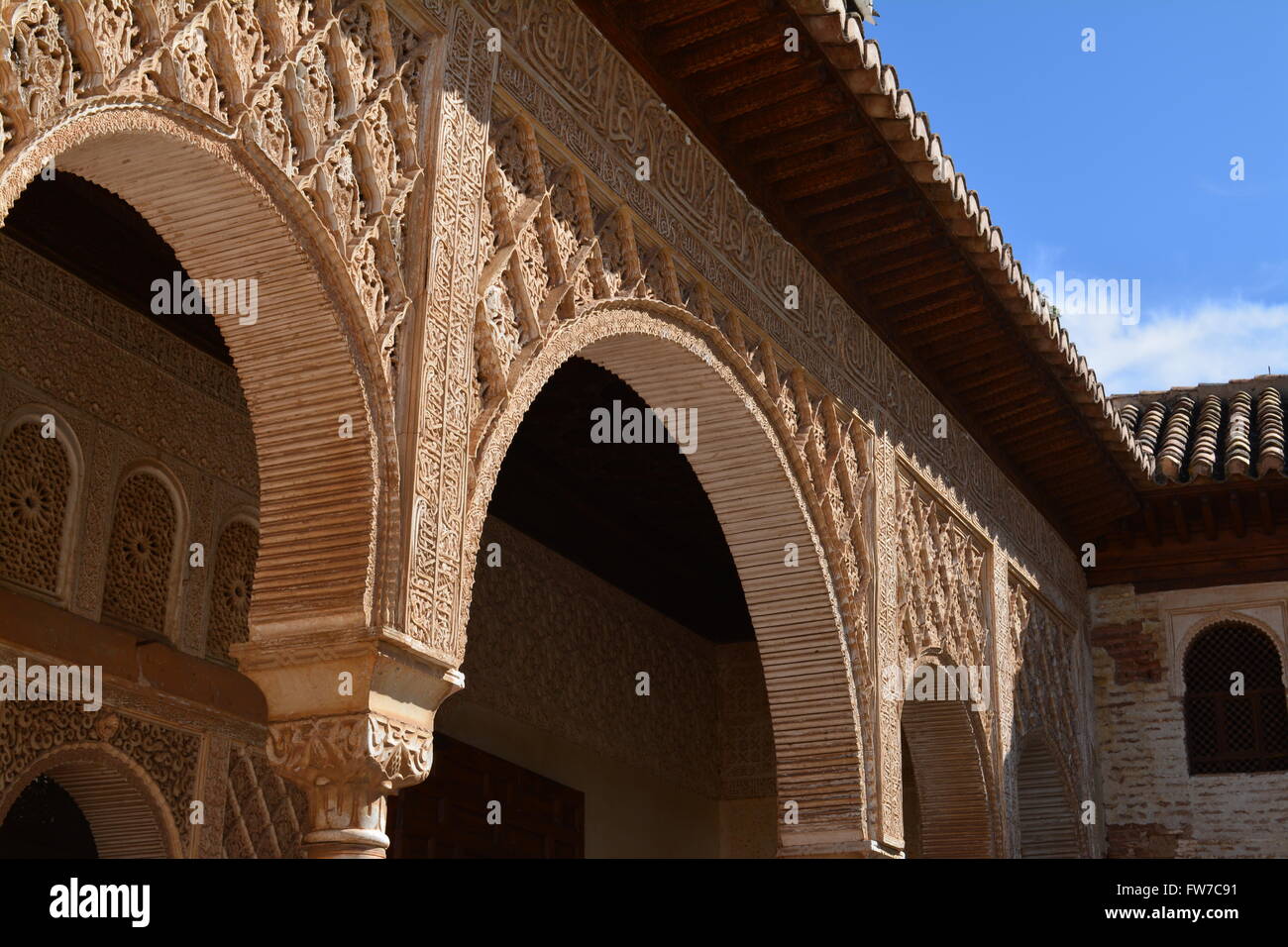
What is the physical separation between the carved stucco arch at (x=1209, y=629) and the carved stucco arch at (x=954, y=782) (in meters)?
3.14

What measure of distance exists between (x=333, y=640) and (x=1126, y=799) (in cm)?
840

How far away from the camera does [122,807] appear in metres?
6.57

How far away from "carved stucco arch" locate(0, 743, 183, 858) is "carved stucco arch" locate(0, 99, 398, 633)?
2.73 m

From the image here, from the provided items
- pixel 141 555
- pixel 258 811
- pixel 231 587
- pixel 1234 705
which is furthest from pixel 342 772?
pixel 1234 705

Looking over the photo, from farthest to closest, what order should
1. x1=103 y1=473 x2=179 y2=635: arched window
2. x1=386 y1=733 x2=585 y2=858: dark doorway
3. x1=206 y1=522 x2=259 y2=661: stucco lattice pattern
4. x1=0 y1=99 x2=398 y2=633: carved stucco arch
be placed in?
x1=386 y1=733 x2=585 y2=858: dark doorway → x1=206 y1=522 x2=259 y2=661: stucco lattice pattern → x1=103 y1=473 x2=179 y2=635: arched window → x1=0 y1=99 x2=398 y2=633: carved stucco arch

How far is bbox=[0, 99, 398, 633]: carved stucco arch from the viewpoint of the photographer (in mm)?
4035

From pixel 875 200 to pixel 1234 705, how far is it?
5.54 m

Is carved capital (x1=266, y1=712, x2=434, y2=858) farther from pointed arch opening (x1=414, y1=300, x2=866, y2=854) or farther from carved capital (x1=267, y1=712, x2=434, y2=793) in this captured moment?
pointed arch opening (x1=414, y1=300, x2=866, y2=854)

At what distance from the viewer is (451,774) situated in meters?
9.06

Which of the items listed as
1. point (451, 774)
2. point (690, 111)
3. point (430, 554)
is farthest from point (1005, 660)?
point (430, 554)

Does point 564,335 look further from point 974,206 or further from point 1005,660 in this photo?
point 1005,660

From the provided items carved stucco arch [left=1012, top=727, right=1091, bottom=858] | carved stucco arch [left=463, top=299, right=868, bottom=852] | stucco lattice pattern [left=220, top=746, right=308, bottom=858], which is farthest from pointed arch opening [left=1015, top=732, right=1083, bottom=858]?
stucco lattice pattern [left=220, top=746, right=308, bottom=858]
